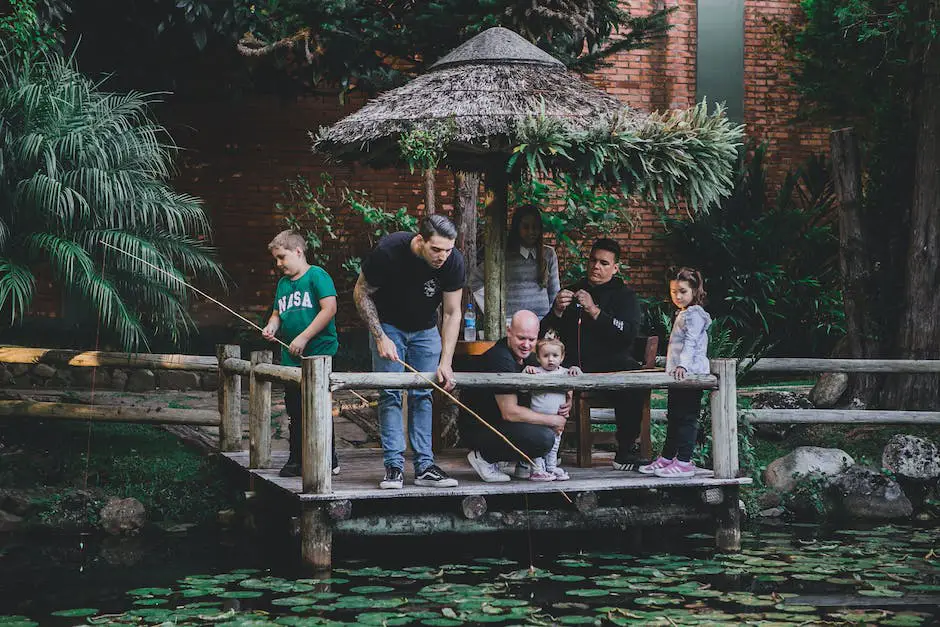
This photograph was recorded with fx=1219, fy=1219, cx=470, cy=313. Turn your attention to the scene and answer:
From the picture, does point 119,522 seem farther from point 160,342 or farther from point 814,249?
point 814,249

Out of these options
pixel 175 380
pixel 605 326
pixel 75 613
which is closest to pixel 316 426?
pixel 75 613

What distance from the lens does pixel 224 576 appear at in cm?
636

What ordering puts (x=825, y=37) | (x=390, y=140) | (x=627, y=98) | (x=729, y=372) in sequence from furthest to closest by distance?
1. (x=627, y=98)
2. (x=825, y=37)
3. (x=390, y=140)
4. (x=729, y=372)

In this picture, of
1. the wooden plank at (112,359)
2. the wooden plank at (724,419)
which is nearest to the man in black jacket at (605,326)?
the wooden plank at (724,419)

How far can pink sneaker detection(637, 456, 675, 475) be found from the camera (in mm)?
7188

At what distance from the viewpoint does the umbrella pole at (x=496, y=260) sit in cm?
810

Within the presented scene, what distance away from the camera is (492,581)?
247 inches

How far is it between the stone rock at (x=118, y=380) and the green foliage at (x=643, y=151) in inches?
229

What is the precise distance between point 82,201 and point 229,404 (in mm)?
1717

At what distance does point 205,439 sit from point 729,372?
430 centimetres

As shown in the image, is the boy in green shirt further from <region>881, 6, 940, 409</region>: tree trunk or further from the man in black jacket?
<region>881, 6, 940, 409</region>: tree trunk

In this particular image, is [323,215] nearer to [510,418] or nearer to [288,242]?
[288,242]

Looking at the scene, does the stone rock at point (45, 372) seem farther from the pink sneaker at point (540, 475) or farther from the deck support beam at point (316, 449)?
the pink sneaker at point (540, 475)

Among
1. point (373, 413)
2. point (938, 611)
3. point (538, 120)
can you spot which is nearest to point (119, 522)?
point (373, 413)
